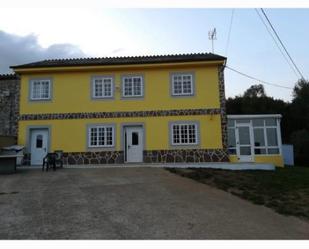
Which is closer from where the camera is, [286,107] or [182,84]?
[182,84]

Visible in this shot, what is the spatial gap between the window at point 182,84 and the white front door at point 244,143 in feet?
11.9

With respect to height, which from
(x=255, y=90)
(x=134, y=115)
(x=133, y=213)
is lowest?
(x=133, y=213)

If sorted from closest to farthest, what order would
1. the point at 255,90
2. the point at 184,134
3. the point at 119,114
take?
the point at 184,134
the point at 119,114
the point at 255,90

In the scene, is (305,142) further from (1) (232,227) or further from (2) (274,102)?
(1) (232,227)

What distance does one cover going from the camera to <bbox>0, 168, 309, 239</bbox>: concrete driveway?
5492 mm

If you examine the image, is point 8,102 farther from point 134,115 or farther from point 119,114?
point 134,115

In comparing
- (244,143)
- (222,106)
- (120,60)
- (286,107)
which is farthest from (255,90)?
(120,60)

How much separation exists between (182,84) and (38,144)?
8649 millimetres

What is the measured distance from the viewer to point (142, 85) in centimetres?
1694

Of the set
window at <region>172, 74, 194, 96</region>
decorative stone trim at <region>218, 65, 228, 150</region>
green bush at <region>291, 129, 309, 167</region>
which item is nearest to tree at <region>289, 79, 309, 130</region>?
green bush at <region>291, 129, 309, 167</region>

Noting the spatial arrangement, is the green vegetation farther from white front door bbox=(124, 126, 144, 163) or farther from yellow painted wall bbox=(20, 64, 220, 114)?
white front door bbox=(124, 126, 144, 163)

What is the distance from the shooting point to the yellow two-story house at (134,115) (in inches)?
645

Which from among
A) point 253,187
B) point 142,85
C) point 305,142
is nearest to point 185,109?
point 142,85

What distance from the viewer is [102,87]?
17109 mm
